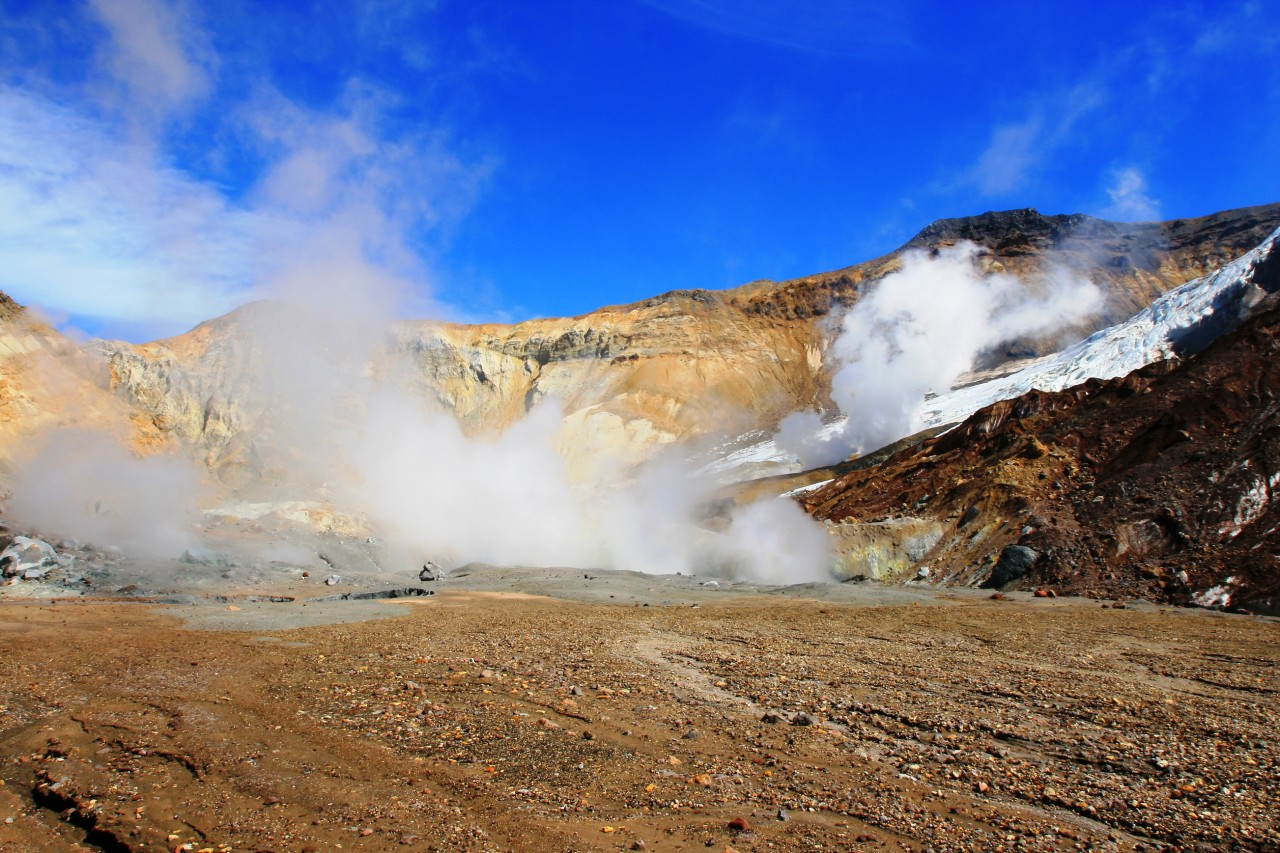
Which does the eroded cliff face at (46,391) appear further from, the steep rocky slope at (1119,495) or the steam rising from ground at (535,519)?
the steep rocky slope at (1119,495)

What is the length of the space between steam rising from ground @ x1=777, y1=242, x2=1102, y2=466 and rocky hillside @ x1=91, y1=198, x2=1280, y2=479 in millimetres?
2878

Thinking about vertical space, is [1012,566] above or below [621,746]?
above

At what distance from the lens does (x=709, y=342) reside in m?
87.9

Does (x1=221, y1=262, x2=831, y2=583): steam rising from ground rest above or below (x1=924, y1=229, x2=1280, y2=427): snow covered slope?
below

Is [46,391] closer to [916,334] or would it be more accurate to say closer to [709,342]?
[709,342]

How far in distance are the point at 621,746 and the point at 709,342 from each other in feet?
269

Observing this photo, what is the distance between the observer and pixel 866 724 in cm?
805

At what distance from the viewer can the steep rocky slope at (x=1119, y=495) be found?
23516 millimetres

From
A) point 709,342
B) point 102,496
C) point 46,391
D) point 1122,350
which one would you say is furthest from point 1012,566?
point 709,342

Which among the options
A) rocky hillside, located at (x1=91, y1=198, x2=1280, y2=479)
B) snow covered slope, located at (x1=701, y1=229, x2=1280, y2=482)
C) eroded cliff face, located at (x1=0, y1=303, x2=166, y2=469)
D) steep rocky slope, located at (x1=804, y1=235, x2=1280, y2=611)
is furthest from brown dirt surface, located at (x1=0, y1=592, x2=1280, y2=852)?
rocky hillside, located at (x1=91, y1=198, x2=1280, y2=479)

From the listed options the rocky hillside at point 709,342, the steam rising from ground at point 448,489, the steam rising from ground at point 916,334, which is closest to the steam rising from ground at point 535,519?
the steam rising from ground at point 448,489

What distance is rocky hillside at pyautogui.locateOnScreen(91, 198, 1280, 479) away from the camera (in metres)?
74.8

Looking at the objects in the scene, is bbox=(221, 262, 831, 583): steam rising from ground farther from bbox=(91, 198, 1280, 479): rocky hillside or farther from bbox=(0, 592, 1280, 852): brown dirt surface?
bbox=(0, 592, 1280, 852): brown dirt surface

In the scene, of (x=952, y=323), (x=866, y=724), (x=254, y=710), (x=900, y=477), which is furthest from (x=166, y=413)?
(x=952, y=323)
